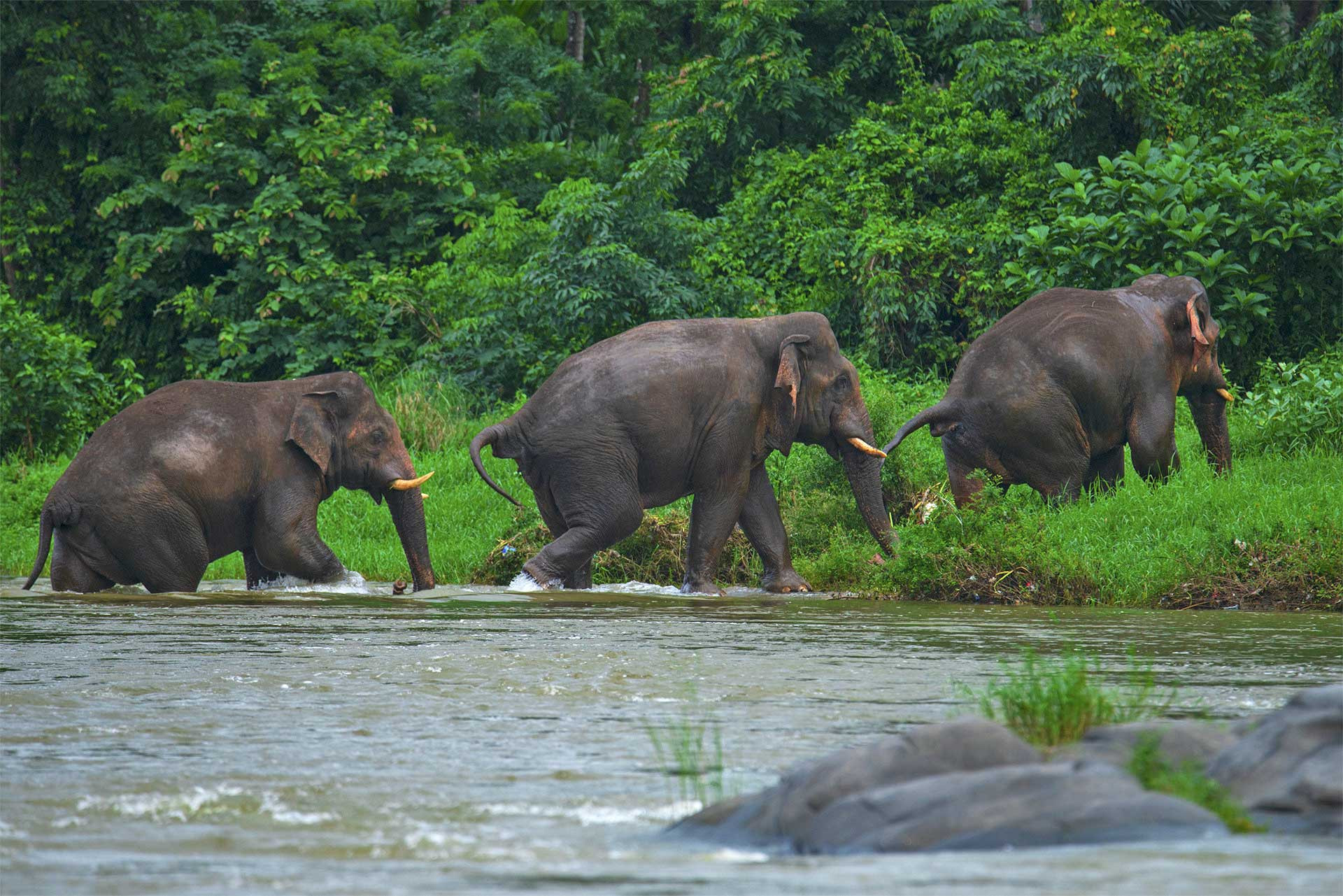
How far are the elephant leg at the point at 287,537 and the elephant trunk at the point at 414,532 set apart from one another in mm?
724

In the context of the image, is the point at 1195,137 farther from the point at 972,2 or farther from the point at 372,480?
the point at 372,480

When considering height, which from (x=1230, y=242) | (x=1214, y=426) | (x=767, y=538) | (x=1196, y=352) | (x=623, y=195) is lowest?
(x=767, y=538)

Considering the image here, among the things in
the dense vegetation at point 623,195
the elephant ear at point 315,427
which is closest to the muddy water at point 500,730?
the elephant ear at point 315,427

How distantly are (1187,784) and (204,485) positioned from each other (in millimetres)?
8472

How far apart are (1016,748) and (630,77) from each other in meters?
23.3

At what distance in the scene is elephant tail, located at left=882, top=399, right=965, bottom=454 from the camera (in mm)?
11930

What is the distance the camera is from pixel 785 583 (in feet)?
39.5

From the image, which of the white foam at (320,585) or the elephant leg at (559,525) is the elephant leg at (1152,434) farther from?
the white foam at (320,585)

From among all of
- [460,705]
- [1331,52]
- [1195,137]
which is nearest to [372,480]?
[460,705]

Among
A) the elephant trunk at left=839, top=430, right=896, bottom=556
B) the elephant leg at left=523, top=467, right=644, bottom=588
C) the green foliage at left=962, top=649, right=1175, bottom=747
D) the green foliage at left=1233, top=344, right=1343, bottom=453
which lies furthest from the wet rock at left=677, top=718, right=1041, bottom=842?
the green foliage at left=1233, top=344, right=1343, bottom=453

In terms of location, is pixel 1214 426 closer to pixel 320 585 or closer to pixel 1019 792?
pixel 320 585

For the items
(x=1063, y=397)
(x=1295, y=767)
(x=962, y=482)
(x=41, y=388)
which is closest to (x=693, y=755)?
(x=1295, y=767)

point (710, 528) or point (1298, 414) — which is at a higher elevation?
point (1298, 414)

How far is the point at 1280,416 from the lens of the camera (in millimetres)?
13086
